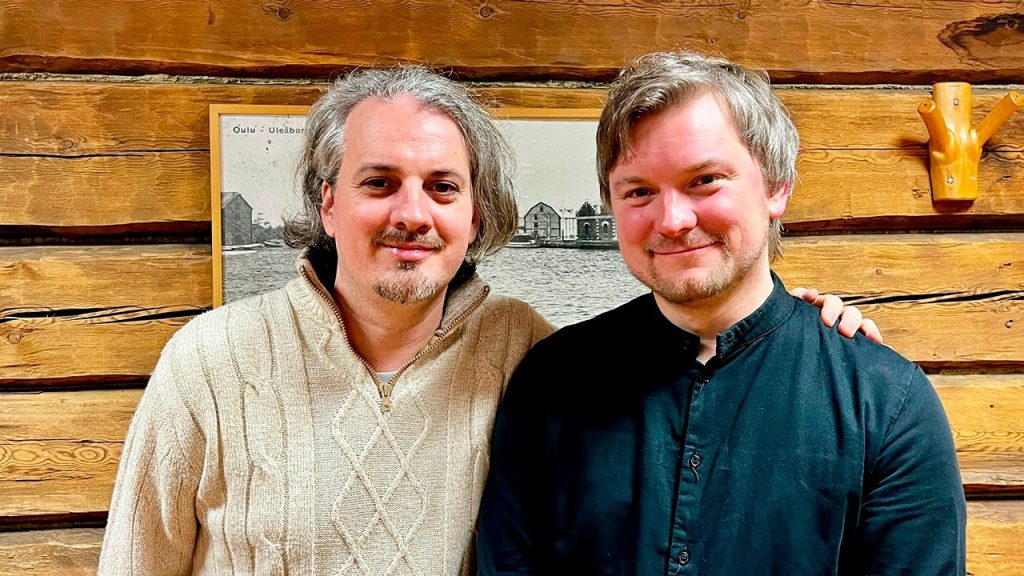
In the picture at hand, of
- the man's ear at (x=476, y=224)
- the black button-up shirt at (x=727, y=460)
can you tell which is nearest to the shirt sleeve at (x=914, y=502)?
the black button-up shirt at (x=727, y=460)

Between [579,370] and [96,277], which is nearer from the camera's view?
[579,370]

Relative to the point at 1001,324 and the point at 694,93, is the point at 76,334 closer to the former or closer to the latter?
the point at 694,93

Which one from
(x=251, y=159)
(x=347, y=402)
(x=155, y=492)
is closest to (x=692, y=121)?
(x=347, y=402)

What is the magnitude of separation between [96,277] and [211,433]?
0.66 meters

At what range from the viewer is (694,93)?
1331mm

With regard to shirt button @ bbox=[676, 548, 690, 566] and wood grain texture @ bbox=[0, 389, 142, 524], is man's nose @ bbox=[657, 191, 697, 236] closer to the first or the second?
shirt button @ bbox=[676, 548, 690, 566]

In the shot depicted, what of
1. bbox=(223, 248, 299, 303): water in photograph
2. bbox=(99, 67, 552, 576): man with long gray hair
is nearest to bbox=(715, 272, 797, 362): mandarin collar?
bbox=(99, 67, 552, 576): man with long gray hair

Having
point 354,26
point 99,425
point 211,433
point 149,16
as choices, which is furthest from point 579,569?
point 149,16

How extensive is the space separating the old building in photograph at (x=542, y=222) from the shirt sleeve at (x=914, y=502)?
941mm

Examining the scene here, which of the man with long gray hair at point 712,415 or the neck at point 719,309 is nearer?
the man with long gray hair at point 712,415

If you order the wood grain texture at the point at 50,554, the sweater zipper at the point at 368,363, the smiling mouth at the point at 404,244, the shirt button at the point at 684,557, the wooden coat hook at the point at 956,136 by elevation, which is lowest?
the wood grain texture at the point at 50,554

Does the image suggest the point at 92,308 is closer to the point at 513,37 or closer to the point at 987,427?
the point at 513,37

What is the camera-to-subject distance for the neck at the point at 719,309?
1.35 m

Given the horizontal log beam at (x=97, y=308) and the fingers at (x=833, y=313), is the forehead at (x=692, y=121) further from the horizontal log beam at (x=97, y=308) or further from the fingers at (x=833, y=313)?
the horizontal log beam at (x=97, y=308)
